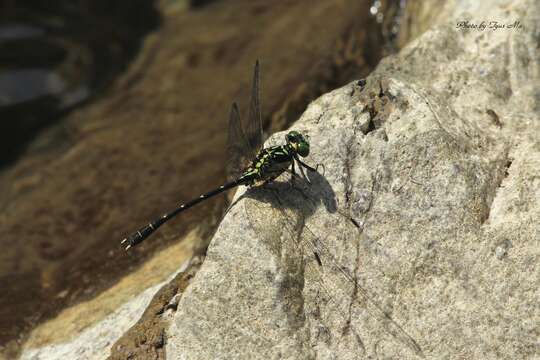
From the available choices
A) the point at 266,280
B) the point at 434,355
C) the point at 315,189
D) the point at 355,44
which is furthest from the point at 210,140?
the point at 434,355

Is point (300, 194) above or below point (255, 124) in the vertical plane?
below

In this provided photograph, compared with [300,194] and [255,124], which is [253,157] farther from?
[300,194]

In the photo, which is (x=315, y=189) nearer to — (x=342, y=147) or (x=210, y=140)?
(x=342, y=147)

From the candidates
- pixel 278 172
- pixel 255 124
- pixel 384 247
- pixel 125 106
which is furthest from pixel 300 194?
pixel 125 106

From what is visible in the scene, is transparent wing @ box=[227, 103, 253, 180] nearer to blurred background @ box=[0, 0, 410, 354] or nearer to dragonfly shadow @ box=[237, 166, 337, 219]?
blurred background @ box=[0, 0, 410, 354]

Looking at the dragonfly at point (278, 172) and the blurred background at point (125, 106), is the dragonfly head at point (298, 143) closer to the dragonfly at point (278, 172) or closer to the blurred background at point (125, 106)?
the dragonfly at point (278, 172)
